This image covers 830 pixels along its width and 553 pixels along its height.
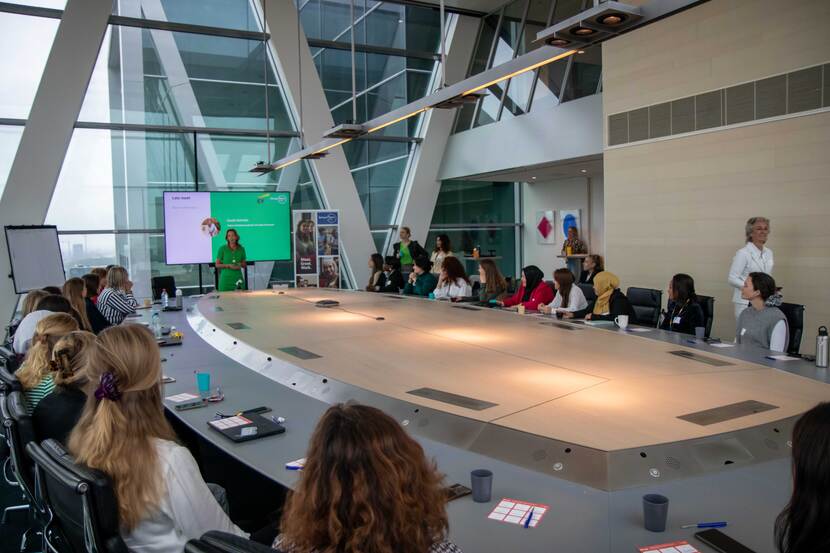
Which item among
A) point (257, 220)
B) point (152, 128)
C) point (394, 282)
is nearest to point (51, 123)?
point (152, 128)

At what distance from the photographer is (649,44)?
7449 mm

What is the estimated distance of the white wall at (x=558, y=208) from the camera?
12516 millimetres

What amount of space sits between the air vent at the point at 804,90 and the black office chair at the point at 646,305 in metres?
2.21

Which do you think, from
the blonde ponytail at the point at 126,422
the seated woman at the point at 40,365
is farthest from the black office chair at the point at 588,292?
the blonde ponytail at the point at 126,422

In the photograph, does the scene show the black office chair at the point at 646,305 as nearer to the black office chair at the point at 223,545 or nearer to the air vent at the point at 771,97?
the air vent at the point at 771,97

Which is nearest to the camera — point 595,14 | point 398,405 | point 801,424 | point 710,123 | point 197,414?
point 801,424

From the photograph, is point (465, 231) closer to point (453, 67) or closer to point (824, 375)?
point (453, 67)

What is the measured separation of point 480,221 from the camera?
1379 cm

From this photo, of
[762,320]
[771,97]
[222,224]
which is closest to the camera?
[762,320]

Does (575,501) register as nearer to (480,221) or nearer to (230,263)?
(230,263)

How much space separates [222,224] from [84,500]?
9.58 meters

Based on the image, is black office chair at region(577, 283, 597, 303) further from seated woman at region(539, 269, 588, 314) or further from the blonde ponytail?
the blonde ponytail

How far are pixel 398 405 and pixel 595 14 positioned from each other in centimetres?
209

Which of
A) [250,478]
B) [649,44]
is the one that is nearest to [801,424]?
[250,478]
